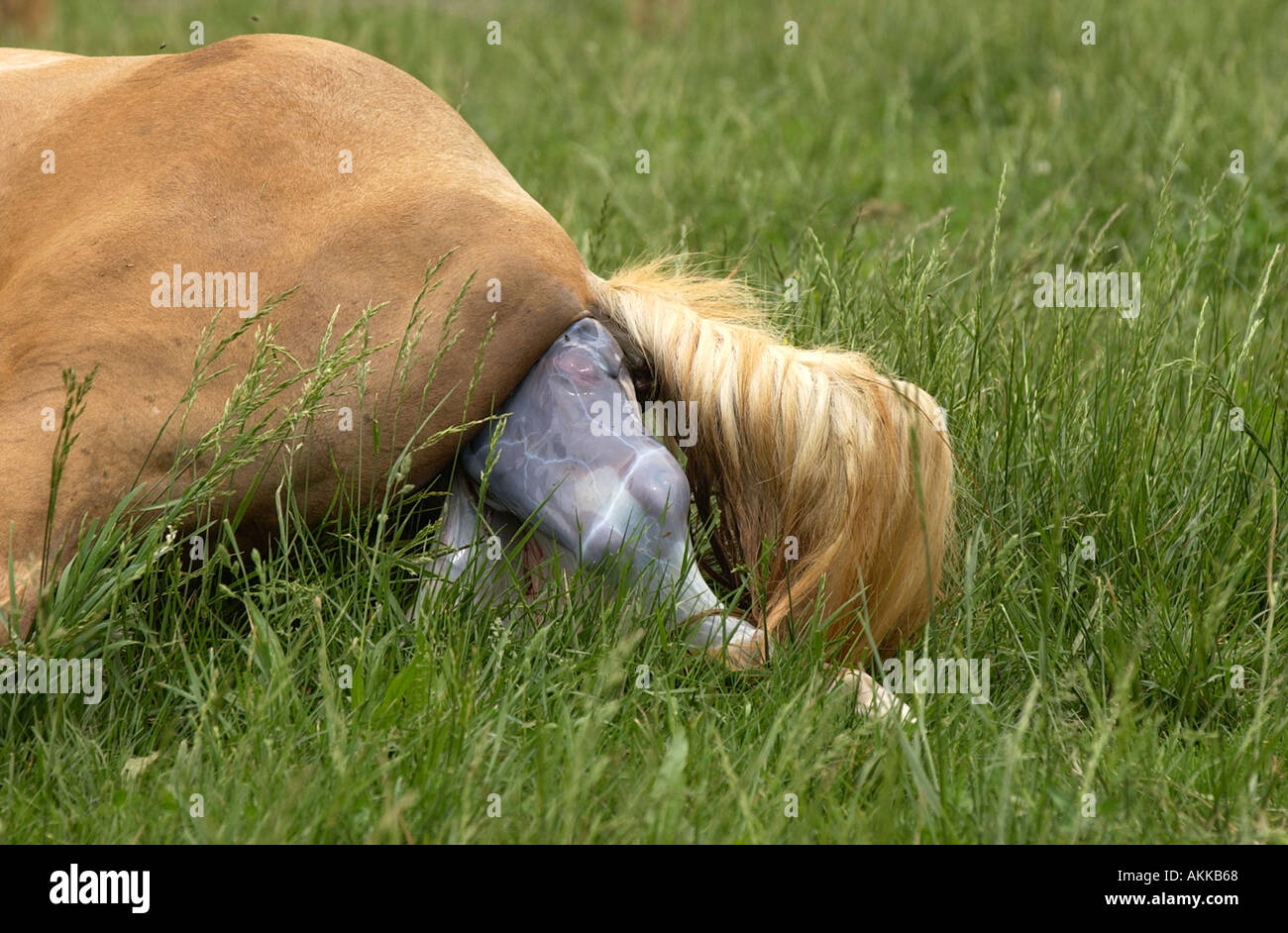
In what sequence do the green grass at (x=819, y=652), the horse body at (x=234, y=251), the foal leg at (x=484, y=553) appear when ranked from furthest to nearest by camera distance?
1. the foal leg at (x=484, y=553)
2. the horse body at (x=234, y=251)
3. the green grass at (x=819, y=652)

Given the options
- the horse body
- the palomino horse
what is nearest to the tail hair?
the palomino horse

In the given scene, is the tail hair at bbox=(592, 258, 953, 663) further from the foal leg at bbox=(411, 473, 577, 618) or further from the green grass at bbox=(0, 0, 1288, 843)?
the foal leg at bbox=(411, 473, 577, 618)

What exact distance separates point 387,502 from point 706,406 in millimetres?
583

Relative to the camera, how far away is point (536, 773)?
181cm

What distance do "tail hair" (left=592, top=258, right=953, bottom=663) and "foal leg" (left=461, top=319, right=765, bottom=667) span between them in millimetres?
95

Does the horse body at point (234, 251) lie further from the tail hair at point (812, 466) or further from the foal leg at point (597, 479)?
the tail hair at point (812, 466)

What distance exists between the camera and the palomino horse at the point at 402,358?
2158 millimetres

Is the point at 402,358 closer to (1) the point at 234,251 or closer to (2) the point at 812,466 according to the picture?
(1) the point at 234,251

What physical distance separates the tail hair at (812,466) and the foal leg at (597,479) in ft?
0.31

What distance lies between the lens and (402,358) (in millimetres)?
2186

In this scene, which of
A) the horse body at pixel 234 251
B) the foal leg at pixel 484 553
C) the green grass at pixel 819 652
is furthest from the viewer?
the foal leg at pixel 484 553

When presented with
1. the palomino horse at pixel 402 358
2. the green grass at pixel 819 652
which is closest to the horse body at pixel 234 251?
the palomino horse at pixel 402 358

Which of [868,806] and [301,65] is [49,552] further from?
[868,806]

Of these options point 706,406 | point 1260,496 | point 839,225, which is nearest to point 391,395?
point 706,406
